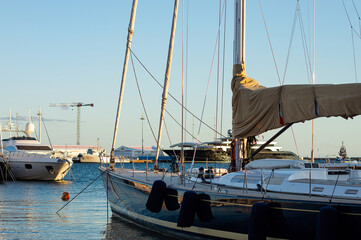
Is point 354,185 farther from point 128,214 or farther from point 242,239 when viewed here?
point 128,214

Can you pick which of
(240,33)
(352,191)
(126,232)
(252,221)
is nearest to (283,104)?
(352,191)

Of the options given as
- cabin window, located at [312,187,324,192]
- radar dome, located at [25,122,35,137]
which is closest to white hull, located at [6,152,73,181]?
radar dome, located at [25,122,35,137]

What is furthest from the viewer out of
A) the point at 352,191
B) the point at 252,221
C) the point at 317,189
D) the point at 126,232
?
the point at 126,232

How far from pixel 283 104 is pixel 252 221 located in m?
3.36

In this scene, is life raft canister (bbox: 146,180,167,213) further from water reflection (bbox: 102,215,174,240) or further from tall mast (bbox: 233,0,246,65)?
tall mast (bbox: 233,0,246,65)

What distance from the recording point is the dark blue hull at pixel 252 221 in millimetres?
9531

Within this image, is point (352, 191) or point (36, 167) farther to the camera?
point (36, 167)

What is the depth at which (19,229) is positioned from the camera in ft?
59.3

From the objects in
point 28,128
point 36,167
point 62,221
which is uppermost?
point 28,128

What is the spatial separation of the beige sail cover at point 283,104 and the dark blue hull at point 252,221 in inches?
93.0

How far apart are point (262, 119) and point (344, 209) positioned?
3.94 m

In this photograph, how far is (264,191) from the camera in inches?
451

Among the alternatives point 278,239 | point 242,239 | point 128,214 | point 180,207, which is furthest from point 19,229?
point 278,239

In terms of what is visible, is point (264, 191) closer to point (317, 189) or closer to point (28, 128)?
point (317, 189)
